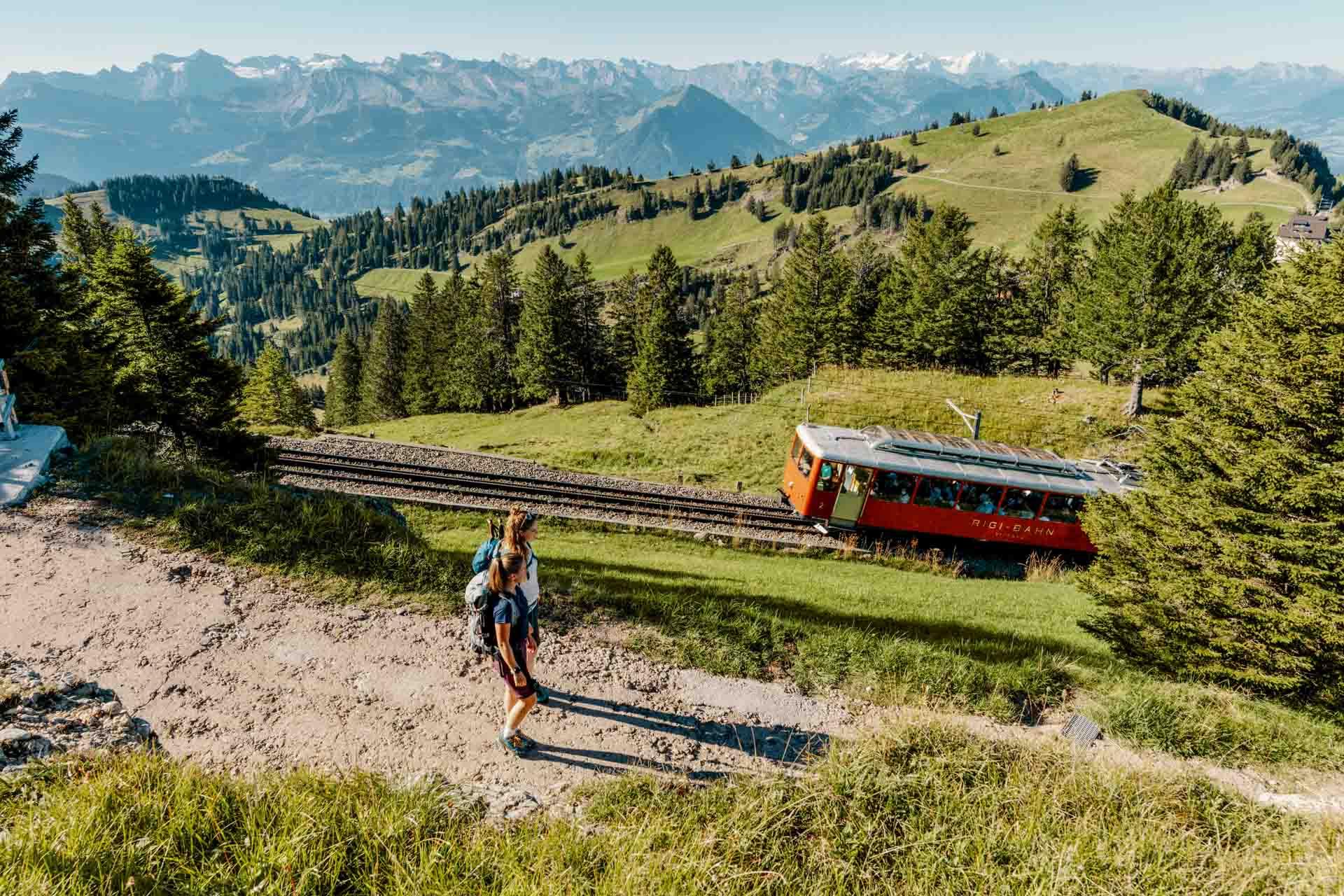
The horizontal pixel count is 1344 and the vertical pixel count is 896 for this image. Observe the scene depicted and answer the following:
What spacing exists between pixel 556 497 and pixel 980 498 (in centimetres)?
1420

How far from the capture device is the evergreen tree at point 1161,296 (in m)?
30.4

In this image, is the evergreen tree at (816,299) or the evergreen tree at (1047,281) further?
the evergreen tree at (816,299)

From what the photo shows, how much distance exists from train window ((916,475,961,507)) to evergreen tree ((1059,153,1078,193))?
195m

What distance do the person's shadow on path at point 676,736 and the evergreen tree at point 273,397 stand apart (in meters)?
63.2

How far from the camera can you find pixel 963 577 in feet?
62.3

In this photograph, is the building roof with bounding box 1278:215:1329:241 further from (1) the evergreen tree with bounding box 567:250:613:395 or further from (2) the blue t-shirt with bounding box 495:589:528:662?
(2) the blue t-shirt with bounding box 495:589:528:662

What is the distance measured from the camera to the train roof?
65.6ft

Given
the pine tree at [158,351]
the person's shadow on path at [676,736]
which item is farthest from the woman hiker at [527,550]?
the pine tree at [158,351]

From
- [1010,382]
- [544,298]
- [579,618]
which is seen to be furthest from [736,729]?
[544,298]

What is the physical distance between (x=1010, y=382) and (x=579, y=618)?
3704cm

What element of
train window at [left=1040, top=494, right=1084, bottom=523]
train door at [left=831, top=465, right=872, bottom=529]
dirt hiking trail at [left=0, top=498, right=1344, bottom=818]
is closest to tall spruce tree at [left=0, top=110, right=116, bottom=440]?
dirt hiking trail at [left=0, top=498, right=1344, bottom=818]

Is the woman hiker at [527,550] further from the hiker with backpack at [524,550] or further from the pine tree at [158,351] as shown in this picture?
the pine tree at [158,351]

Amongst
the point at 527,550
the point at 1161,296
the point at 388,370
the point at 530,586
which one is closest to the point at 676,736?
the point at 530,586

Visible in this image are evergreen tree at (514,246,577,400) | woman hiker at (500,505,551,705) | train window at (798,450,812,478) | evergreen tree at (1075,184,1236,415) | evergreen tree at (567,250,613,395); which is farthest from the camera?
evergreen tree at (567,250,613,395)
